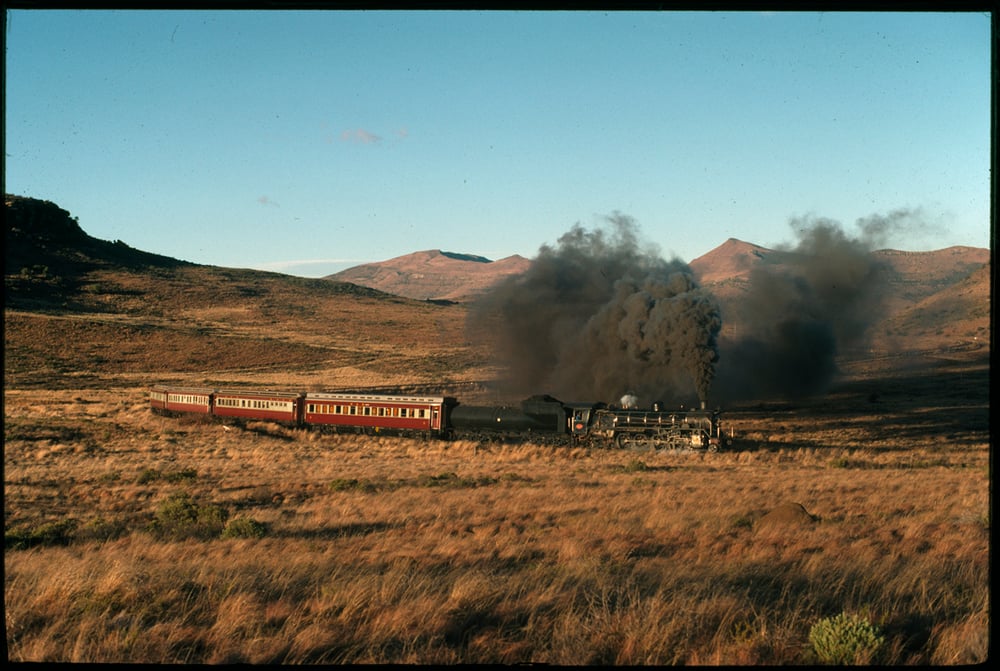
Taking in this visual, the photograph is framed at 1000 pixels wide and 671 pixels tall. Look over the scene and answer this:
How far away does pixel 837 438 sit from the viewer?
1547 inches

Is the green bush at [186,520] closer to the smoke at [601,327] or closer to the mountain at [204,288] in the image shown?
the smoke at [601,327]

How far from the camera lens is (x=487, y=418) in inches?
1439

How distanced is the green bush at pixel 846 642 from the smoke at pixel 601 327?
3657 centimetres

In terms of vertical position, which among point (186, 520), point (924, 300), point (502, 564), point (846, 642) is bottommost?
point (186, 520)

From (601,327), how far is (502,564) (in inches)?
1672

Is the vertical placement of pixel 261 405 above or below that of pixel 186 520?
above

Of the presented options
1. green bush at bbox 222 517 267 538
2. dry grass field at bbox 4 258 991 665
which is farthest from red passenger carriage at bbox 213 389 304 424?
green bush at bbox 222 517 267 538

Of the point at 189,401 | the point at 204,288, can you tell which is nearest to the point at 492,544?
the point at 189,401

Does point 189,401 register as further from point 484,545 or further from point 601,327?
point 484,545

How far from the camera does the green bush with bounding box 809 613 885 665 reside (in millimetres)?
6156

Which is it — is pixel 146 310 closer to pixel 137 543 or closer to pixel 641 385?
pixel 641 385

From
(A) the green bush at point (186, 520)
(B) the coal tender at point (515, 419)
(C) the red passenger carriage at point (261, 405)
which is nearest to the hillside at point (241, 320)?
(C) the red passenger carriage at point (261, 405)

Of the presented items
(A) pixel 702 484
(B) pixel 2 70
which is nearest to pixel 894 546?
(A) pixel 702 484

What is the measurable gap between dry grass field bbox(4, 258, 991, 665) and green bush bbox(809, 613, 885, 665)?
0.06 meters
